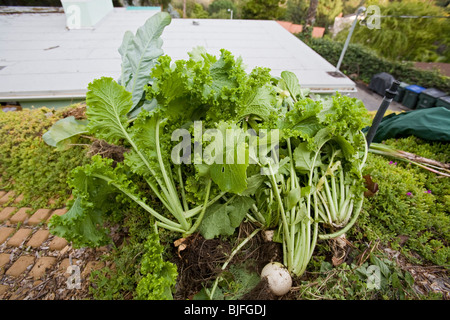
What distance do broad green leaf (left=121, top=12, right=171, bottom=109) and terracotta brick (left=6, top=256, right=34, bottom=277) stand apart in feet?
5.48

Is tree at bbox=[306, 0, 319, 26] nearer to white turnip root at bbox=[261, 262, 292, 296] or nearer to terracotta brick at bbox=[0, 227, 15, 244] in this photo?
white turnip root at bbox=[261, 262, 292, 296]

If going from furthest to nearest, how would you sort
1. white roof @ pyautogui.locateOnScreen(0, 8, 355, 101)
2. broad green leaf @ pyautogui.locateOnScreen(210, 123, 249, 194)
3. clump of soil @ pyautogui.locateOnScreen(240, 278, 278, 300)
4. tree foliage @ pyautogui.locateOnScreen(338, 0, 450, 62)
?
1. tree foliage @ pyautogui.locateOnScreen(338, 0, 450, 62)
2. white roof @ pyautogui.locateOnScreen(0, 8, 355, 101)
3. clump of soil @ pyautogui.locateOnScreen(240, 278, 278, 300)
4. broad green leaf @ pyautogui.locateOnScreen(210, 123, 249, 194)

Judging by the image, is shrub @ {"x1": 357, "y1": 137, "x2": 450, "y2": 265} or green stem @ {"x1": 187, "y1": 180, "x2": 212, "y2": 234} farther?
shrub @ {"x1": 357, "y1": 137, "x2": 450, "y2": 265}

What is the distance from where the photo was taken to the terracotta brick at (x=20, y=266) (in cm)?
Answer: 198

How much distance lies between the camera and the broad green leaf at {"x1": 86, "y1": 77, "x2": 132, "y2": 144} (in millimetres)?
1578

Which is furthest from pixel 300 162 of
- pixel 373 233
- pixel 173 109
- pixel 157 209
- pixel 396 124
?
pixel 396 124

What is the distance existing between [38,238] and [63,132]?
3.47ft

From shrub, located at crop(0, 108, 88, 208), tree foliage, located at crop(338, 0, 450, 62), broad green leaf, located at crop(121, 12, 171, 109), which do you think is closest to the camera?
broad green leaf, located at crop(121, 12, 171, 109)

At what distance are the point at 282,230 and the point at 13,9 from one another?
38.0 ft

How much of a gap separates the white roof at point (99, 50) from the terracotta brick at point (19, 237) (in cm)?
215

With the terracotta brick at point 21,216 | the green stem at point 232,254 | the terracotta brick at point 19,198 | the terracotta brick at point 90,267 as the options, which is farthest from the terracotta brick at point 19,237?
the green stem at point 232,254

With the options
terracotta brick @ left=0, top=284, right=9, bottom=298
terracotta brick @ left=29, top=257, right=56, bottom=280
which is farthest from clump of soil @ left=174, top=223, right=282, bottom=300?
terracotta brick @ left=0, top=284, right=9, bottom=298
